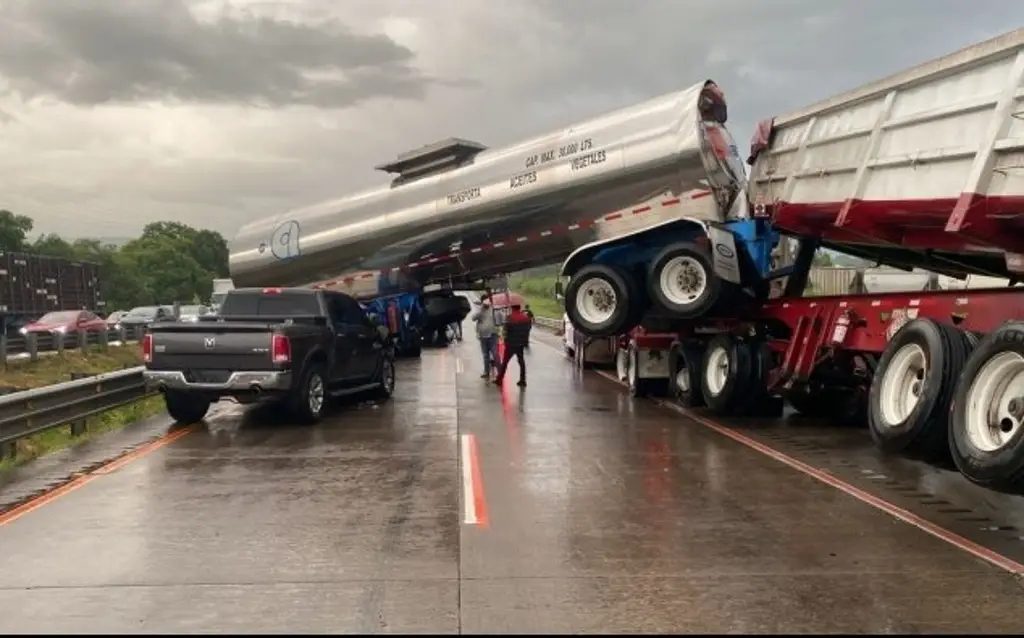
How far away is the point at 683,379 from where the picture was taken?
1407 cm

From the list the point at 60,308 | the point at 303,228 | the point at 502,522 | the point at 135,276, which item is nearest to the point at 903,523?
the point at 502,522

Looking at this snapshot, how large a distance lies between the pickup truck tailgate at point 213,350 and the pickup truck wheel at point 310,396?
697 mm

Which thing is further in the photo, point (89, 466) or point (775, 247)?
point (775, 247)

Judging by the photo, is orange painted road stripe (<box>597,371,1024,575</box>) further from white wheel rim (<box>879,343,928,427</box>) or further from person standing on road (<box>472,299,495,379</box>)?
person standing on road (<box>472,299,495,379</box>)

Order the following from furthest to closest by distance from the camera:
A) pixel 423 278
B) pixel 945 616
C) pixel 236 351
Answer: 1. pixel 423 278
2. pixel 236 351
3. pixel 945 616

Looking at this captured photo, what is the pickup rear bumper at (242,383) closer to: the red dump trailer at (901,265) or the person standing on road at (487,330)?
the red dump trailer at (901,265)

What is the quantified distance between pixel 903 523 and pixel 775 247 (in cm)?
638

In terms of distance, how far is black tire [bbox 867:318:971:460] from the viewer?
7.14 meters

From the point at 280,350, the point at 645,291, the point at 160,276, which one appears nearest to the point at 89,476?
the point at 280,350

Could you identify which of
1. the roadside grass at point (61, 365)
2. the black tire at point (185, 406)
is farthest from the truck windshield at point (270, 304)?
the roadside grass at point (61, 365)

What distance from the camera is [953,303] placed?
8.04 meters

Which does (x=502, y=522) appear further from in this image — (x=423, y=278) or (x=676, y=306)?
(x=423, y=278)

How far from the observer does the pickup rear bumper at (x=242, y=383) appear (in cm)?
1130

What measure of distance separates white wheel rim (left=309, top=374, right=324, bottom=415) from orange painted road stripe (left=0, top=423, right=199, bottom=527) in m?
1.47
